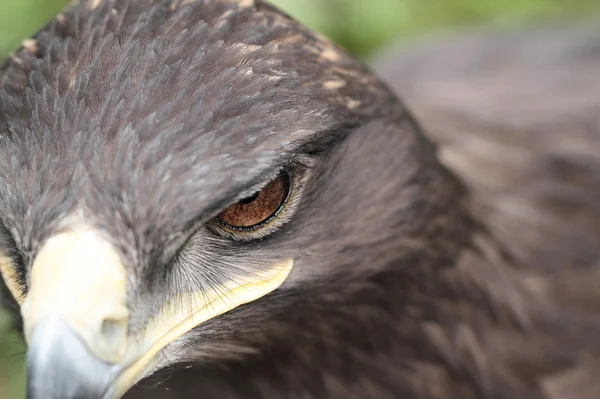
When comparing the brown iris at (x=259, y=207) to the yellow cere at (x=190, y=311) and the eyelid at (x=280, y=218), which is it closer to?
the eyelid at (x=280, y=218)

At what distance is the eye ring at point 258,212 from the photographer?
153 centimetres

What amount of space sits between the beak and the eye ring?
22 centimetres

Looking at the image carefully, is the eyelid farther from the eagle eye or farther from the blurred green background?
the blurred green background

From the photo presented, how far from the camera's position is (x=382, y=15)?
4.14m

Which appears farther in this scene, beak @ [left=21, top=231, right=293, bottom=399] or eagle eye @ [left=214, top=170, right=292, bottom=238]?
eagle eye @ [left=214, top=170, right=292, bottom=238]

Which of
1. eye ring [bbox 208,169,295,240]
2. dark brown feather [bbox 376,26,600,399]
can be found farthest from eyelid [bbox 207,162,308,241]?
dark brown feather [bbox 376,26,600,399]

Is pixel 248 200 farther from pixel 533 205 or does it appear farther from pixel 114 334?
pixel 533 205

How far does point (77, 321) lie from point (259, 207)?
1.25ft

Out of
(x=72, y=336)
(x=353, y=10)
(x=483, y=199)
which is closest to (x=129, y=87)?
(x=72, y=336)

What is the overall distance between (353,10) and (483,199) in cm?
202

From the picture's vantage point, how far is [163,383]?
1797 mm

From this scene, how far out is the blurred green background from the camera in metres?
3.80

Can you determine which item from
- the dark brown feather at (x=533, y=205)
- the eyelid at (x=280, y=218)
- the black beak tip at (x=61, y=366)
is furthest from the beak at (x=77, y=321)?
the dark brown feather at (x=533, y=205)

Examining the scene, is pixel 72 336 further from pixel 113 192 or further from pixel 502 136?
pixel 502 136
